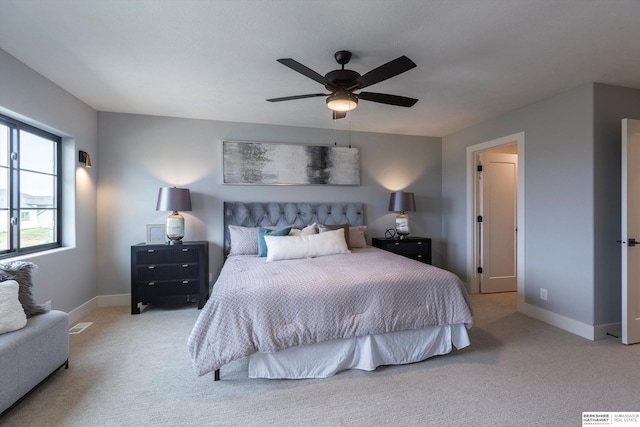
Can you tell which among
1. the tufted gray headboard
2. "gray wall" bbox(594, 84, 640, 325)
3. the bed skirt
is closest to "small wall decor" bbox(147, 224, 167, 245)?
the tufted gray headboard

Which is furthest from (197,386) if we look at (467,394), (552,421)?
(552,421)

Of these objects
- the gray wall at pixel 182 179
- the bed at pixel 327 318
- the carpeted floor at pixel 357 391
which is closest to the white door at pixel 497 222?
the gray wall at pixel 182 179

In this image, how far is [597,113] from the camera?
9.07 ft

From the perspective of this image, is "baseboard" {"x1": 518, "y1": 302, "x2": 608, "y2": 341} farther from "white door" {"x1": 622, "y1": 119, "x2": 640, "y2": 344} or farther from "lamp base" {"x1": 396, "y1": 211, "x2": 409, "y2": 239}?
"lamp base" {"x1": 396, "y1": 211, "x2": 409, "y2": 239}

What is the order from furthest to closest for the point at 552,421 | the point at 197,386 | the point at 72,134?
the point at 72,134, the point at 197,386, the point at 552,421

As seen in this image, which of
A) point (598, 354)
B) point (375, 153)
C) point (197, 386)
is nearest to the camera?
point (197, 386)

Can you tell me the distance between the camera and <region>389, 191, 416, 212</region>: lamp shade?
430cm

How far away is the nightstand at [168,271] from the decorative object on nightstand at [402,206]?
269 cm

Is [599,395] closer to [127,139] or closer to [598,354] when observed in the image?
[598,354]

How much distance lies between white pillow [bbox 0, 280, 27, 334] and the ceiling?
1.72 meters

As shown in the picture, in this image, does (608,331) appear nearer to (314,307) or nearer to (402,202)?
(402,202)

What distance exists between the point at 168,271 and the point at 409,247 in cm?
321

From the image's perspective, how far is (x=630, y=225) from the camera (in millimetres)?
2611

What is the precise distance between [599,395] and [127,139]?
16.9ft
